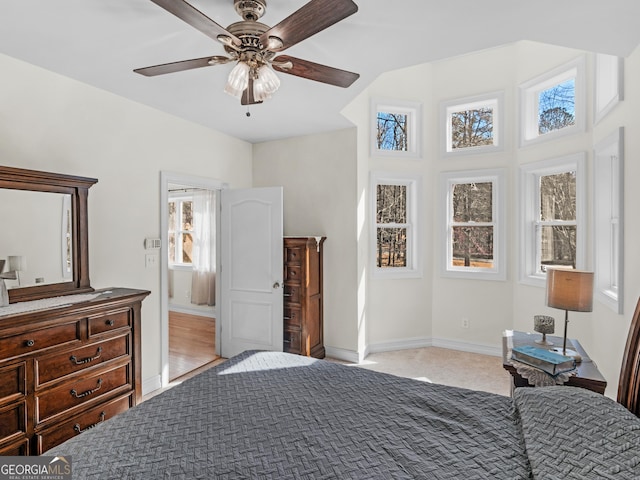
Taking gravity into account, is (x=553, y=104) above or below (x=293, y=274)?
above

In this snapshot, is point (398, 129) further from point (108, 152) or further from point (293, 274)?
point (108, 152)

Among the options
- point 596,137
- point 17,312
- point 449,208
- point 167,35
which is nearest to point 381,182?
point 449,208

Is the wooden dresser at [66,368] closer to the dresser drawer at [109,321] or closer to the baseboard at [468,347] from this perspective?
the dresser drawer at [109,321]

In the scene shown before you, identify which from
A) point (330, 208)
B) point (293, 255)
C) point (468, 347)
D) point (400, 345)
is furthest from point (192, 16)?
point (468, 347)

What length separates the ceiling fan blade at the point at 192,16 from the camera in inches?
50.8

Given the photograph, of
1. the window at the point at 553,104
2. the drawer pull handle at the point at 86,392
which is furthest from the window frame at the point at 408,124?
the drawer pull handle at the point at 86,392

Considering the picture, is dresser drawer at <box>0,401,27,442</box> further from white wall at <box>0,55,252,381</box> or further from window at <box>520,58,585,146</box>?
window at <box>520,58,585,146</box>

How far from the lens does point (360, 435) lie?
4.05 feet

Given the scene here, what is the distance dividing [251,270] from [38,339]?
6.95 feet

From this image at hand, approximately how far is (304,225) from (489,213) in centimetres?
224

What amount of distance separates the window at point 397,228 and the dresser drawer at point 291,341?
1302 millimetres

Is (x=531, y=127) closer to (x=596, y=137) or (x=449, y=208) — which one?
(x=596, y=137)

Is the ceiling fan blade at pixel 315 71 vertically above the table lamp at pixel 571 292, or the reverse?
the ceiling fan blade at pixel 315 71

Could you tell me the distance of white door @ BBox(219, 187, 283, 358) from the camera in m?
3.76
